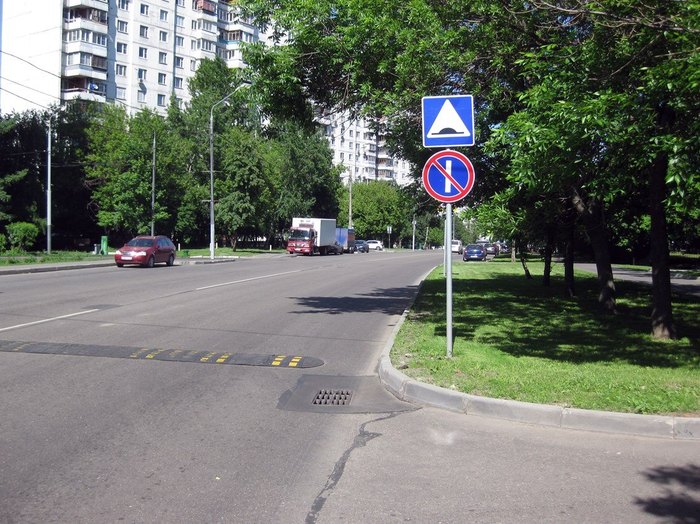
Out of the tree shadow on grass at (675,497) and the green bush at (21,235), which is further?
the green bush at (21,235)

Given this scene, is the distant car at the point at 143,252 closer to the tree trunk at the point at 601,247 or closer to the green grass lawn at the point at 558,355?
the green grass lawn at the point at 558,355

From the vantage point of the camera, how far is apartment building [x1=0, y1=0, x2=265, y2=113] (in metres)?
65.8

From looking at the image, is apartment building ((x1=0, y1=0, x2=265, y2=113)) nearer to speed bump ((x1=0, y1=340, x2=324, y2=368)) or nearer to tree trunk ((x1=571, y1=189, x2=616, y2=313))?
tree trunk ((x1=571, y1=189, x2=616, y2=313))

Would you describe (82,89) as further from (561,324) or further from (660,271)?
(660,271)

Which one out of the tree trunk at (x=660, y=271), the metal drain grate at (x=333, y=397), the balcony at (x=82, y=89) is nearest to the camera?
the metal drain grate at (x=333, y=397)

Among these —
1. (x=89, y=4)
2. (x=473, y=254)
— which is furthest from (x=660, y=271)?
(x=89, y=4)

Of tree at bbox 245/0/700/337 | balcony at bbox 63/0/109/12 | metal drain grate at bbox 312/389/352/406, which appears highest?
balcony at bbox 63/0/109/12

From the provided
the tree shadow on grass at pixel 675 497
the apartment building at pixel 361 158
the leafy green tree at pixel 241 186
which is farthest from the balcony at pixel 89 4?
the tree shadow on grass at pixel 675 497

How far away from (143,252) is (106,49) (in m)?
45.0

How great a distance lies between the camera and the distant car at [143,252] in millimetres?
31391

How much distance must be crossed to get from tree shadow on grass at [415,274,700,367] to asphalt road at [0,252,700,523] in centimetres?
270

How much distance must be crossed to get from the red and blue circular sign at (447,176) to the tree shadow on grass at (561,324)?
8.23 feet

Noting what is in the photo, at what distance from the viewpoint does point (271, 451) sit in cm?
531

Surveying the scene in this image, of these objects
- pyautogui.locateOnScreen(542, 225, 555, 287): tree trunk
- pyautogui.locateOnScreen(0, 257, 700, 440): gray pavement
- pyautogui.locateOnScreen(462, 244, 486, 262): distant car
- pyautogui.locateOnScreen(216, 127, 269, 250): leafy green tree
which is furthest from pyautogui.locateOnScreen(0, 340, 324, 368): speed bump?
pyautogui.locateOnScreen(216, 127, 269, 250): leafy green tree
